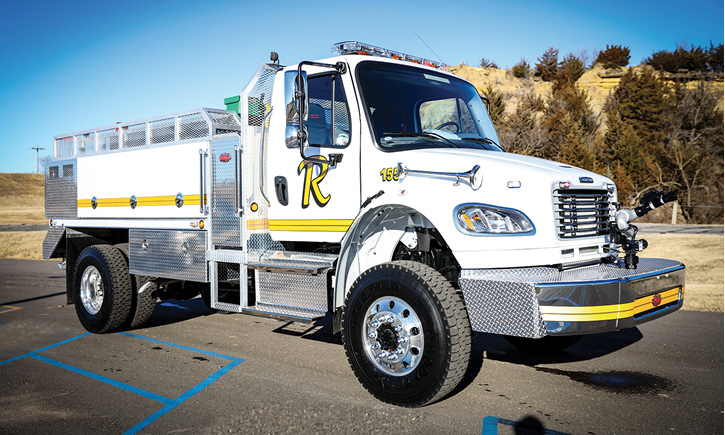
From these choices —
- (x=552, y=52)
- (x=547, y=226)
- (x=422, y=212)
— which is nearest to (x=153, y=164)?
(x=422, y=212)

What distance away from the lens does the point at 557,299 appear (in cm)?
372

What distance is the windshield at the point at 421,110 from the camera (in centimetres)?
491

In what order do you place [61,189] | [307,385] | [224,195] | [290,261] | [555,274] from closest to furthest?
[555,274] → [307,385] → [290,261] → [224,195] → [61,189]

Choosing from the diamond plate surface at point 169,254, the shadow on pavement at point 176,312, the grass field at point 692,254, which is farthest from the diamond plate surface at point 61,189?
the grass field at point 692,254

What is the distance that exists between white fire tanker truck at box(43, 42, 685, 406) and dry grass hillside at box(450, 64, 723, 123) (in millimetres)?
45102

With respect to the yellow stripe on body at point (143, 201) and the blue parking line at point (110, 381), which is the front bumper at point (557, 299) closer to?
the blue parking line at point (110, 381)

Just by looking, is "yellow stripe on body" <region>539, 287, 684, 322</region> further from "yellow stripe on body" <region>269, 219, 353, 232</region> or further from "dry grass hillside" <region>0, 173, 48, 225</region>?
"dry grass hillside" <region>0, 173, 48, 225</region>

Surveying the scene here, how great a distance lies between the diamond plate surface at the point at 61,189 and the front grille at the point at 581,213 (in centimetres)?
653

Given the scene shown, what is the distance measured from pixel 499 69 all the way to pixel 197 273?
195 ft

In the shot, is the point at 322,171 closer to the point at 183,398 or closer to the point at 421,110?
the point at 421,110

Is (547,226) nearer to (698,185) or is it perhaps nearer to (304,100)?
(304,100)

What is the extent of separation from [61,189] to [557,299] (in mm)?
7139

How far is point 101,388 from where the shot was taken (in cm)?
494

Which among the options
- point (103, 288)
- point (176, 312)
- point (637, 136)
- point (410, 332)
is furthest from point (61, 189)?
point (637, 136)
